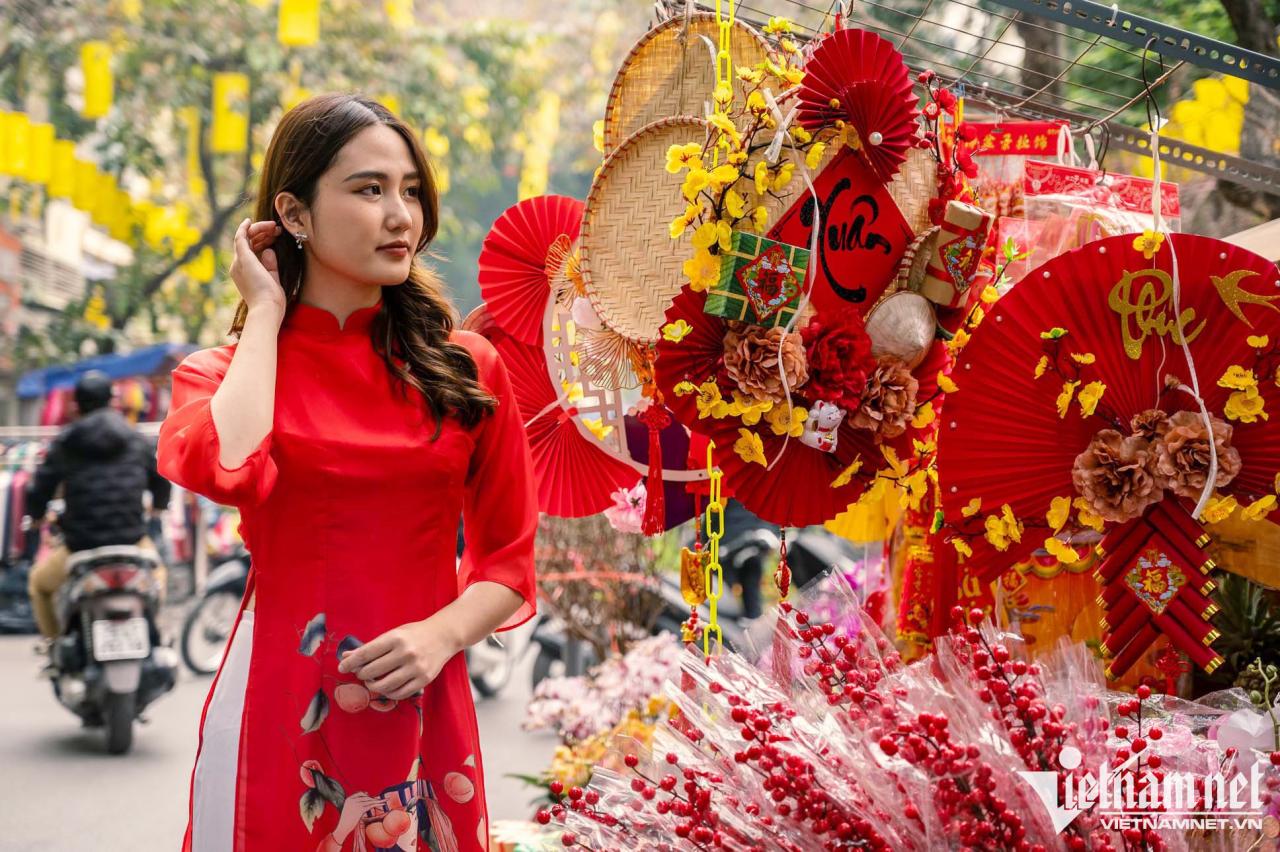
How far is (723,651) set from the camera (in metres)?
1.58

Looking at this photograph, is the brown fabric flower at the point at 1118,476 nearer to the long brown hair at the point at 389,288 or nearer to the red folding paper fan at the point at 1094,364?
the red folding paper fan at the point at 1094,364

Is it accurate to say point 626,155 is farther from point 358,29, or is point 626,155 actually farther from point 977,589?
point 358,29

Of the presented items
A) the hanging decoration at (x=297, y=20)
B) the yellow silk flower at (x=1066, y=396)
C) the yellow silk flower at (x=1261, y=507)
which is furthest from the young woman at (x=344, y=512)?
the hanging decoration at (x=297, y=20)

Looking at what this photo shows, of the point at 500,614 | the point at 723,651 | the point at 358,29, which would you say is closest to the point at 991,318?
the point at 723,651

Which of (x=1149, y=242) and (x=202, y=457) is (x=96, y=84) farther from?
(x=1149, y=242)

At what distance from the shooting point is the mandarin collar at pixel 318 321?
1716 mm

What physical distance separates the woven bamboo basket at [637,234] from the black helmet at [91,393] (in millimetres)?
4360

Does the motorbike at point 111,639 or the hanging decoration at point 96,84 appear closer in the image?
the motorbike at point 111,639

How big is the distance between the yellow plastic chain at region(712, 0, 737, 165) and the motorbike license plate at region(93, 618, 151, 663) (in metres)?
4.11

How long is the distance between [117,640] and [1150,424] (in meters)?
4.53

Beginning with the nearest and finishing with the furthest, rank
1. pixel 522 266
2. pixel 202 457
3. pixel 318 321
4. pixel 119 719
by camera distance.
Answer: pixel 202 457 → pixel 318 321 → pixel 522 266 → pixel 119 719

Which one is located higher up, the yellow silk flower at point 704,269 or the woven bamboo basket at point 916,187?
the woven bamboo basket at point 916,187

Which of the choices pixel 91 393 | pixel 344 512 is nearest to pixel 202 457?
pixel 344 512

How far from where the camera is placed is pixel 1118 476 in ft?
5.27
